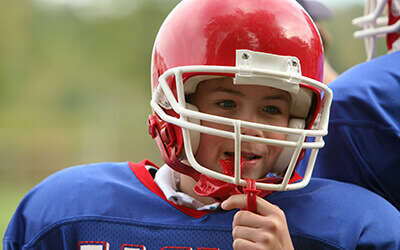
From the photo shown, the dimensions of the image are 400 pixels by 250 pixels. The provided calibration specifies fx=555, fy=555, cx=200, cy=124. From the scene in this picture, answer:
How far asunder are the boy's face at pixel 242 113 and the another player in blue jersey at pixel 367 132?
0.78 feet

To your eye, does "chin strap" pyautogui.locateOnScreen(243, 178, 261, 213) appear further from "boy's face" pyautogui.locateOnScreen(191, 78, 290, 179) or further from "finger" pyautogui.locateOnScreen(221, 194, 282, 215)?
"boy's face" pyautogui.locateOnScreen(191, 78, 290, 179)

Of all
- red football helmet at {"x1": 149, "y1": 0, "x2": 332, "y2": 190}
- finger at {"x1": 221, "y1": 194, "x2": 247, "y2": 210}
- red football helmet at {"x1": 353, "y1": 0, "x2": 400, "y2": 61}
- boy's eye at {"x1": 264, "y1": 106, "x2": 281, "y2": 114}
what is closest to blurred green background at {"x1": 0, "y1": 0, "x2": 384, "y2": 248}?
red football helmet at {"x1": 353, "y1": 0, "x2": 400, "y2": 61}

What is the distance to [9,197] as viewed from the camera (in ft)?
29.6

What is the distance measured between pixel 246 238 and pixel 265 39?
51 centimetres

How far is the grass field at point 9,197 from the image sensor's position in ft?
22.9

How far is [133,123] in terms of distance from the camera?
569 inches

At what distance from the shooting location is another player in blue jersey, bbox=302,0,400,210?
161cm

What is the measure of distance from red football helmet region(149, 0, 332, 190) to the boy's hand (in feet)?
0.18

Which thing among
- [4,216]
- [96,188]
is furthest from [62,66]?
[96,188]

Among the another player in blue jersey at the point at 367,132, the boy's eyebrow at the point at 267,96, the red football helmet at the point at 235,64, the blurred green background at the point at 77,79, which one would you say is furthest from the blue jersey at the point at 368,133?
the blurred green background at the point at 77,79

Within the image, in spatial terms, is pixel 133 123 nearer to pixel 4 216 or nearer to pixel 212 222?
pixel 4 216

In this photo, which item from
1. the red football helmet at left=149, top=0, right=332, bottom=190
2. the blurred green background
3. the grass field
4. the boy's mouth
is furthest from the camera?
the blurred green background

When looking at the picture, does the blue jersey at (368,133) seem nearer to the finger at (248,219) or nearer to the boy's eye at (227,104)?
the boy's eye at (227,104)

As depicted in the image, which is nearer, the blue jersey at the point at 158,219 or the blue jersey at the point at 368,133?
the blue jersey at the point at 158,219
